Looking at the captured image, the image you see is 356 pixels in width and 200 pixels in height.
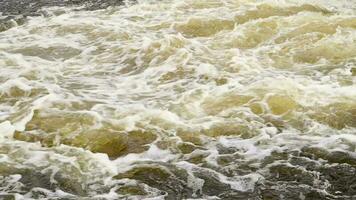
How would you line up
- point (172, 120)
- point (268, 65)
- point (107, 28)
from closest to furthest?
1. point (172, 120)
2. point (268, 65)
3. point (107, 28)

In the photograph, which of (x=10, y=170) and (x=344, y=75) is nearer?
(x=10, y=170)

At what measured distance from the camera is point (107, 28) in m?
10.4

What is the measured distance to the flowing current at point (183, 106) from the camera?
5.14m

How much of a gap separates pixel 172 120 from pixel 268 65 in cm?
251

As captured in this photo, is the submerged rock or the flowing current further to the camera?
the submerged rock

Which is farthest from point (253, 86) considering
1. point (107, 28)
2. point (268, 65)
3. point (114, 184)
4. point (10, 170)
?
point (107, 28)

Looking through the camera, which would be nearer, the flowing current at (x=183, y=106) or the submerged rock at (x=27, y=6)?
the flowing current at (x=183, y=106)

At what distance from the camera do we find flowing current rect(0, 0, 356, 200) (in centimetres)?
514

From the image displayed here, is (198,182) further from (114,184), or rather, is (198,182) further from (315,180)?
(315,180)

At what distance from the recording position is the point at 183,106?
6852 mm

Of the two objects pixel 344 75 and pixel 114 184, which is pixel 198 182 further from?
pixel 344 75

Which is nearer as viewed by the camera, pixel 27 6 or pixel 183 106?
pixel 183 106

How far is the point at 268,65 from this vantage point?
8.18 meters

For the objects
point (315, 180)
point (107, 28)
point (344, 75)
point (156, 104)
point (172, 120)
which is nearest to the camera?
point (315, 180)
